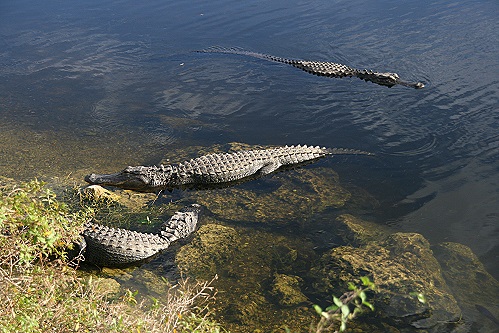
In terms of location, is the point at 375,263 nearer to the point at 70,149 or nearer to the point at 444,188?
the point at 444,188

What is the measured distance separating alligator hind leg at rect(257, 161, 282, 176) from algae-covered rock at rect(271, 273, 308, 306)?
277cm

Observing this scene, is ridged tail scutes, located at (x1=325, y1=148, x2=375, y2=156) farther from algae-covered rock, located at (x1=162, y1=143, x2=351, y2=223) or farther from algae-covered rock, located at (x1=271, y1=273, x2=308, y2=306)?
algae-covered rock, located at (x1=271, y1=273, x2=308, y2=306)

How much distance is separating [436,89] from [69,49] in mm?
11051

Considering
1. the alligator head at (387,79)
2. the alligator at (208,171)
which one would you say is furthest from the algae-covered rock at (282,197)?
the alligator head at (387,79)

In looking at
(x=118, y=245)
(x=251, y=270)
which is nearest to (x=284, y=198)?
(x=251, y=270)

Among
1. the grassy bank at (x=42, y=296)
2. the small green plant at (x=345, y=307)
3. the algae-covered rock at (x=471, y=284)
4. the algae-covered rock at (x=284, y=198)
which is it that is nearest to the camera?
the small green plant at (x=345, y=307)

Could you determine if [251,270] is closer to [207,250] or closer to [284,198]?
[207,250]

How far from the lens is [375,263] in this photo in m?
5.43

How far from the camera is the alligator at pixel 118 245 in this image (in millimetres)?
5820

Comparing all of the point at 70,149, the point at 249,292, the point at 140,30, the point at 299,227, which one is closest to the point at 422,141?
the point at 299,227

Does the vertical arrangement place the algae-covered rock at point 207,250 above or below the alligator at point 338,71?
below

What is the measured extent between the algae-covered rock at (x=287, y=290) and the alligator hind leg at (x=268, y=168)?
277 cm

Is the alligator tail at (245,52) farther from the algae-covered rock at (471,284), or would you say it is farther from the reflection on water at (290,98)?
the algae-covered rock at (471,284)

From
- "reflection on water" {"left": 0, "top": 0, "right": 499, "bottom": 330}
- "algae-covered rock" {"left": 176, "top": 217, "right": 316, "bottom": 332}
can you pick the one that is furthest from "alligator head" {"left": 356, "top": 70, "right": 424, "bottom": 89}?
"algae-covered rock" {"left": 176, "top": 217, "right": 316, "bottom": 332}
